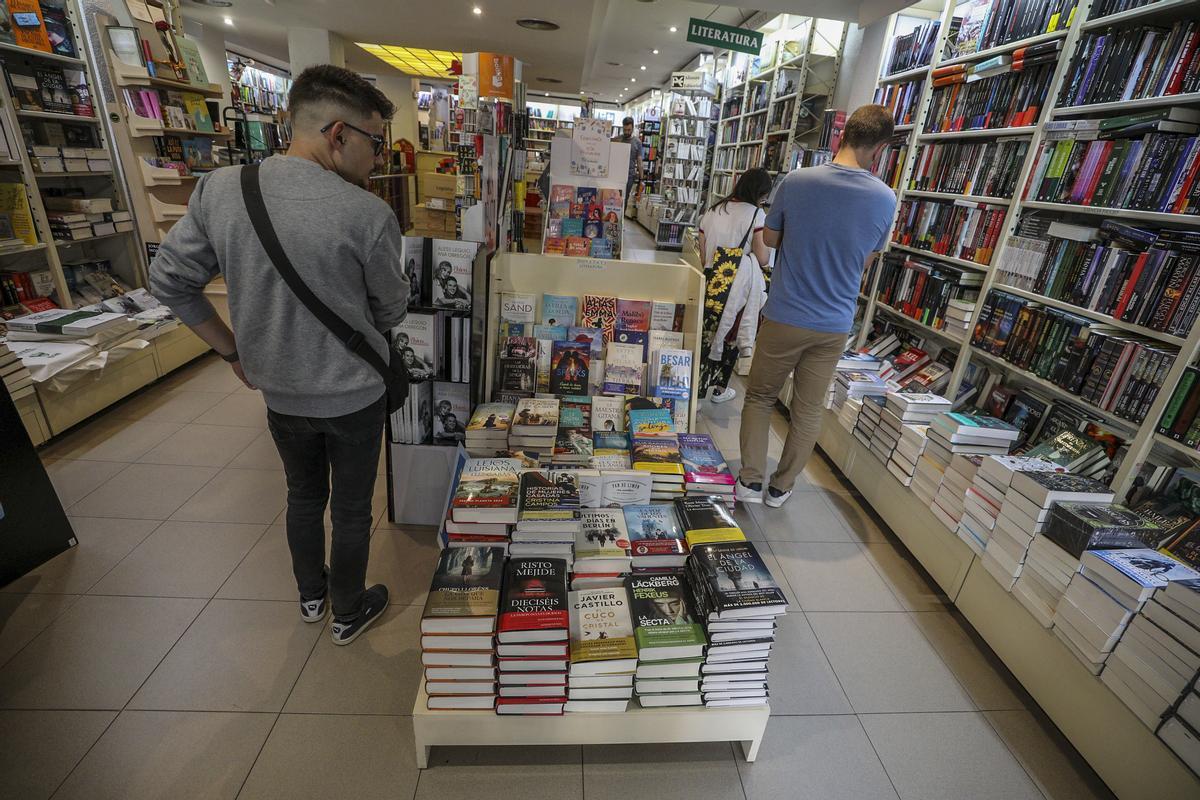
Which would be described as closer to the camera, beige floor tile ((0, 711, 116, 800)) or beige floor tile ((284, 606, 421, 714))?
beige floor tile ((0, 711, 116, 800))

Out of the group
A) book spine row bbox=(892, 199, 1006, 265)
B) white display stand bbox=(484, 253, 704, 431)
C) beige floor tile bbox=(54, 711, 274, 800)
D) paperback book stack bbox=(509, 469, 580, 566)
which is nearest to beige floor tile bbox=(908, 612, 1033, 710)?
white display stand bbox=(484, 253, 704, 431)

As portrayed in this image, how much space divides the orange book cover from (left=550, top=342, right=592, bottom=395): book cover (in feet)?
11.7

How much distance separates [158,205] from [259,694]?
4041mm

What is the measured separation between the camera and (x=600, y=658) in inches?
56.7

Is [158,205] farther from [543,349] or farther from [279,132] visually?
[543,349]

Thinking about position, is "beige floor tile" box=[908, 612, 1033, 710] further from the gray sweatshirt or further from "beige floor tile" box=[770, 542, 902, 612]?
the gray sweatshirt

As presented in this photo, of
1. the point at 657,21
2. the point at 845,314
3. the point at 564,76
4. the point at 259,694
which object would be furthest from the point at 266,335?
the point at 564,76

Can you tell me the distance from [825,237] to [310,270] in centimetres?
209

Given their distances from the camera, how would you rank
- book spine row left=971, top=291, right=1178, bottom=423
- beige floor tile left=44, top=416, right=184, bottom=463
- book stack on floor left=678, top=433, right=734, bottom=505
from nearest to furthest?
1. book spine row left=971, top=291, right=1178, bottom=423
2. book stack on floor left=678, top=433, right=734, bottom=505
3. beige floor tile left=44, top=416, right=184, bottom=463

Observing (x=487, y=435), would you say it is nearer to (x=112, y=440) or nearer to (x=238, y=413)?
(x=238, y=413)

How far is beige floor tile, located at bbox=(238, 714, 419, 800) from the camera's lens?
147cm

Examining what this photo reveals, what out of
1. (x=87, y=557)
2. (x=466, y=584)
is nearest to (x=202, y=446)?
(x=87, y=557)

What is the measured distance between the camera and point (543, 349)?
102 inches

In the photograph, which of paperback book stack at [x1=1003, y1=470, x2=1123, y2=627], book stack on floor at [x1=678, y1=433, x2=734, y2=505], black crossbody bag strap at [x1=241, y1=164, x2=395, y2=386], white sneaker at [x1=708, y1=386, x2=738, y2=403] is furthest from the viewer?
white sneaker at [x1=708, y1=386, x2=738, y2=403]
